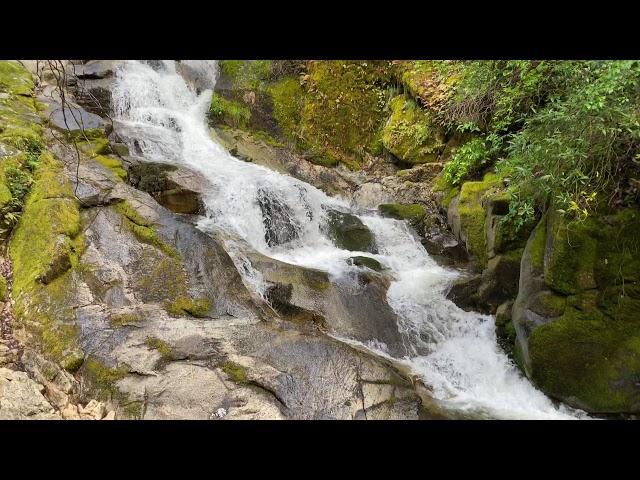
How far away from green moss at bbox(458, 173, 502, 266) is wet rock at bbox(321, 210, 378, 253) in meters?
2.00

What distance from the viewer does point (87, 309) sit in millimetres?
5320

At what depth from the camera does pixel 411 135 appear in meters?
11.7

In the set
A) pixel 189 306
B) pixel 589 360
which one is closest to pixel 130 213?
pixel 189 306

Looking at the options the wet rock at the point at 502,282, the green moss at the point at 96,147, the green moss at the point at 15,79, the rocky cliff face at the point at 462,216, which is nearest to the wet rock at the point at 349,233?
the rocky cliff face at the point at 462,216

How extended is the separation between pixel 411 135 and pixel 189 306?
845 cm

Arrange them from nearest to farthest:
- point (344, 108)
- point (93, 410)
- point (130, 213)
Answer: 1. point (93, 410)
2. point (130, 213)
3. point (344, 108)

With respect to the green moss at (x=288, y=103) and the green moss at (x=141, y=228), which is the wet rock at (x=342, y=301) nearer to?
the green moss at (x=141, y=228)

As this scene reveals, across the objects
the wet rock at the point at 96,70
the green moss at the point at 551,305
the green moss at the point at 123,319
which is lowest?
the green moss at the point at 551,305

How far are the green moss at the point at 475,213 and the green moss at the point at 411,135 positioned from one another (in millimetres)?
2651

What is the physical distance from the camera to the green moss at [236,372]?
4644 millimetres

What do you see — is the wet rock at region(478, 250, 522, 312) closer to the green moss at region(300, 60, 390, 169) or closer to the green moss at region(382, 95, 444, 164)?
the green moss at region(382, 95, 444, 164)

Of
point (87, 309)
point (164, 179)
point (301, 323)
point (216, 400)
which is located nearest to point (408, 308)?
point (301, 323)

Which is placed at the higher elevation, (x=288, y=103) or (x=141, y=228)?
(x=288, y=103)

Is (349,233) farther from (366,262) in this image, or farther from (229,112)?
(229,112)
